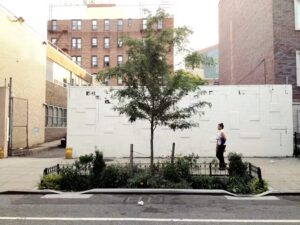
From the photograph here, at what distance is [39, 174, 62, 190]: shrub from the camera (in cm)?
1045

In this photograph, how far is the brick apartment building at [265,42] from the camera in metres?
20.9

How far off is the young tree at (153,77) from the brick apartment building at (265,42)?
11.2 meters

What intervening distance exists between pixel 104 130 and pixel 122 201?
10147mm

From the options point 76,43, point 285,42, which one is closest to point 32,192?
point 285,42

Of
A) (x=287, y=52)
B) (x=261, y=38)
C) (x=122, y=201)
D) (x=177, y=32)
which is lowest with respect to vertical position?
(x=122, y=201)

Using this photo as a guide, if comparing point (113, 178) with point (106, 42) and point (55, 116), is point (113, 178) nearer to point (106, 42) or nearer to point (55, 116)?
point (55, 116)

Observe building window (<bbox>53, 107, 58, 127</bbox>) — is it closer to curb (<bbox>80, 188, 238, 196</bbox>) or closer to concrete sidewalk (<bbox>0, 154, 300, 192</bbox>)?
concrete sidewalk (<bbox>0, 154, 300, 192</bbox>)

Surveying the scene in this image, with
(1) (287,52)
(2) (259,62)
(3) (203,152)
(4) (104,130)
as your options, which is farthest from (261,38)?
(4) (104,130)

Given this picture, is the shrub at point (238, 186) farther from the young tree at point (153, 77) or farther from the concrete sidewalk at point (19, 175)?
the concrete sidewalk at point (19, 175)

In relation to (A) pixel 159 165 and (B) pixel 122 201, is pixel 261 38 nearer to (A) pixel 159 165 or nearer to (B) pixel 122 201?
(A) pixel 159 165

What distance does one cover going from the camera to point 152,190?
10.0 metres

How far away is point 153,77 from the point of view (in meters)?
11.5

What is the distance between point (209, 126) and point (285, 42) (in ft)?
22.3

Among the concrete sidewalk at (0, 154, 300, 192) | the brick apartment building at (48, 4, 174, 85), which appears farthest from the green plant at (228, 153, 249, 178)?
the brick apartment building at (48, 4, 174, 85)
